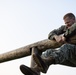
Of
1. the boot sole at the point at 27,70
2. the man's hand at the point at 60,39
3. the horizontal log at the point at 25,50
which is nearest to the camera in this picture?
the boot sole at the point at 27,70

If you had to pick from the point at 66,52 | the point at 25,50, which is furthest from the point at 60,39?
the point at 25,50

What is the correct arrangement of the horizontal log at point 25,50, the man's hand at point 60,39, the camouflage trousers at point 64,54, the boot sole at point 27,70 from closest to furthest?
the boot sole at point 27,70
the camouflage trousers at point 64,54
the man's hand at point 60,39
the horizontal log at point 25,50

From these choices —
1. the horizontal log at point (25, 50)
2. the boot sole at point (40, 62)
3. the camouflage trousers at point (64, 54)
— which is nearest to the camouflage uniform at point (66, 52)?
the camouflage trousers at point (64, 54)

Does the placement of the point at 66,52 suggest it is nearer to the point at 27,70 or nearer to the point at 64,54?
the point at 64,54

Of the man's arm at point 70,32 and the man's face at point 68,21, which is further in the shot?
the man's face at point 68,21

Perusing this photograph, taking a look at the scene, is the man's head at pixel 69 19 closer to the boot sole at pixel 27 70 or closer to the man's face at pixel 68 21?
the man's face at pixel 68 21

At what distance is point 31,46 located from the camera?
5.73 metres

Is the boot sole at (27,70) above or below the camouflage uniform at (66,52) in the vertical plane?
below

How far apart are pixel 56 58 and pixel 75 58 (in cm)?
38

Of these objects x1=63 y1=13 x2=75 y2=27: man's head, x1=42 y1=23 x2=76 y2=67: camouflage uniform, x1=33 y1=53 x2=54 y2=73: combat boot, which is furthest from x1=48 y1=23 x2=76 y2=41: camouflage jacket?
x1=33 y1=53 x2=54 y2=73: combat boot

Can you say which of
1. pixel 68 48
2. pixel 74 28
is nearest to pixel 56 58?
pixel 68 48

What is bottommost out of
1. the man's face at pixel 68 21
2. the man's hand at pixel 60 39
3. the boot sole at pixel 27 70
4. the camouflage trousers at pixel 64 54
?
the boot sole at pixel 27 70

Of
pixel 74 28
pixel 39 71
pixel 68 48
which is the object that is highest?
pixel 74 28

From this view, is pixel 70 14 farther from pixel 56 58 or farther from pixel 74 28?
pixel 56 58
